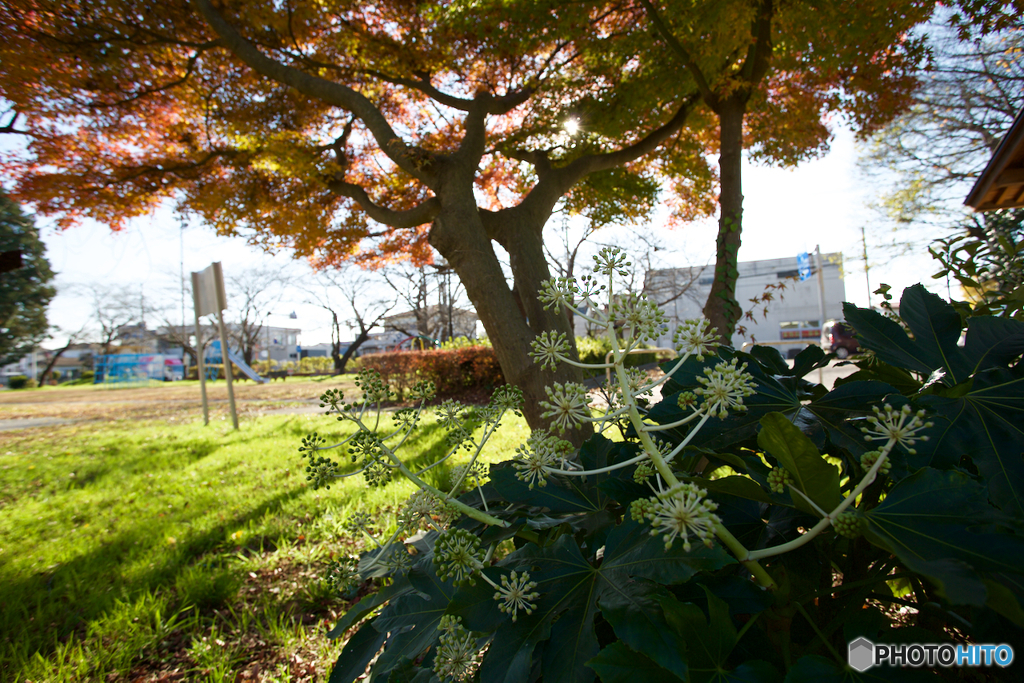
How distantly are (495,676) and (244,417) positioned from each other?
10403 millimetres

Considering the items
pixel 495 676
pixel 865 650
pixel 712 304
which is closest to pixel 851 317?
pixel 865 650

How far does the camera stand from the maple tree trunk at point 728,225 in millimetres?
3990

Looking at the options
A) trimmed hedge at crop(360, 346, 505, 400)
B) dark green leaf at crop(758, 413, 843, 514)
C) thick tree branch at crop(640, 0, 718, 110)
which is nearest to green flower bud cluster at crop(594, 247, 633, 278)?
dark green leaf at crop(758, 413, 843, 514)

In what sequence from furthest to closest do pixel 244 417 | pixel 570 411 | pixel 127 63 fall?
1. pixel 244 417
2. pixel 127 63
3. pixel 570 411

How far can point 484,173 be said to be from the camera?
280 inches

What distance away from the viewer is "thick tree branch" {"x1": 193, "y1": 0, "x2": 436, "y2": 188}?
335 cm

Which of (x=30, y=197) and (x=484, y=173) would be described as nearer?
(x=30, y=197)

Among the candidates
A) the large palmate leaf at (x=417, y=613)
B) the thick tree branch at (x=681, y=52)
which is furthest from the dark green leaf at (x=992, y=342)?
the thick tree branch at (x=681, y=52)

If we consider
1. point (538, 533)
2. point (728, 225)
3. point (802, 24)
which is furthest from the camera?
point (728, 225)

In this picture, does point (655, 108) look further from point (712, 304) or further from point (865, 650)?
point (865, 650)

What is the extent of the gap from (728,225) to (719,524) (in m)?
4.17

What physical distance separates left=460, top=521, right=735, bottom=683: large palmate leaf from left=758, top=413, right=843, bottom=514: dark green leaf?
176mm

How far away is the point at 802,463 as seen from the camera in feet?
2.03

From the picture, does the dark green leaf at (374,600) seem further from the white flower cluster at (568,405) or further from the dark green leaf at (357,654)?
the white flower cluster at (568,405)
